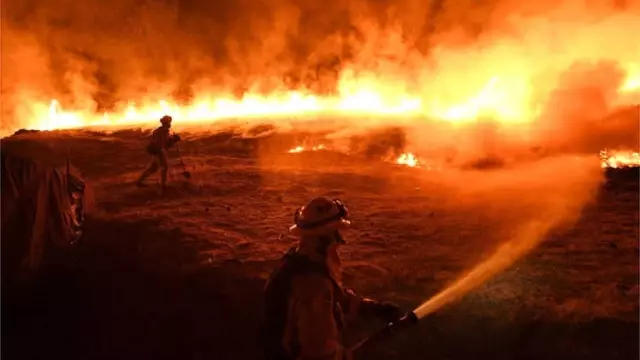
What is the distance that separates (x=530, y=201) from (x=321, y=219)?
717 cm

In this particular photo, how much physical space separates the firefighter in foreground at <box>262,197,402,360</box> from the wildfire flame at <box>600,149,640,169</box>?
9.45m

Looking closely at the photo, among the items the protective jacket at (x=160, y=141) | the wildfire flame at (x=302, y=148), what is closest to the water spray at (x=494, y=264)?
the protective jacket at (x=160, y=141)

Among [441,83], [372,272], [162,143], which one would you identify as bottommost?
[372,272]

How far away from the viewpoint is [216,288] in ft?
22.5

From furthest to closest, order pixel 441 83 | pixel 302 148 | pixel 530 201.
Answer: pixel 441 83
pixel 302 148
pixel 530 201

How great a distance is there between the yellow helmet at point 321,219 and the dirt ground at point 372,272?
217 cm

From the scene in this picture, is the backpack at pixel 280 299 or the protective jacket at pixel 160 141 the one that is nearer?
the backpack at pixel 280 299

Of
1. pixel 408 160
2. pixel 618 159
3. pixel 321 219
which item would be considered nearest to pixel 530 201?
pixel 618 159

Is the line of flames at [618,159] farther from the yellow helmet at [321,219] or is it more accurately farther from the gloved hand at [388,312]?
the yellow helmet at [321,219]

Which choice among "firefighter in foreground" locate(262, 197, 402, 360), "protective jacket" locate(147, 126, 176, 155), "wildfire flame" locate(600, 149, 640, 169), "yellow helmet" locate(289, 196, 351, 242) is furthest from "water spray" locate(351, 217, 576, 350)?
"protective jacket" locate(147, 126, 176, 155)

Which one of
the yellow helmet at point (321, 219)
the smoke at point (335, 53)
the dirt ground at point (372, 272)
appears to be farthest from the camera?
the smoke at point (335, 53)

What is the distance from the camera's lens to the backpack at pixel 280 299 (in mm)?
3381

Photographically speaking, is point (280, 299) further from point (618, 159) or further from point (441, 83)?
point (441, 83)

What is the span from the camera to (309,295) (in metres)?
3.32
